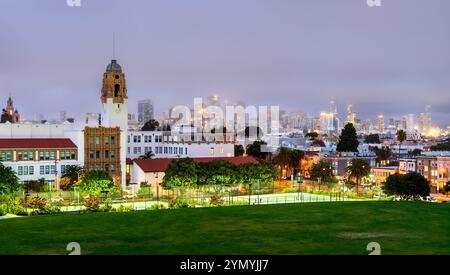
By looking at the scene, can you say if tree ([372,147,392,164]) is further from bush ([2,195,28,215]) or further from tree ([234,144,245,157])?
bush ([2,195,28,215])

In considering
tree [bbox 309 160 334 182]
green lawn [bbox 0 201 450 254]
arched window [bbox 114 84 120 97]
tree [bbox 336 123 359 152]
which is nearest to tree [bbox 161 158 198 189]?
green lawn [bbox 0 201 450 254]

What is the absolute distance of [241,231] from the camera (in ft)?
102

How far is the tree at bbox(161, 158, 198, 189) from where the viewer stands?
62.5 metres

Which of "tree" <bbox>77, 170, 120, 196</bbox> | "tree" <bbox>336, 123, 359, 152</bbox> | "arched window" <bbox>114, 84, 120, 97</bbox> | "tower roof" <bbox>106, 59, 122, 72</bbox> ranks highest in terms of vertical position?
"tower roof" <bbox>106, 59, 122, 72</bbox>

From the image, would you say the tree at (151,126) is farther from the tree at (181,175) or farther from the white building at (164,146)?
the tree at (181,175)

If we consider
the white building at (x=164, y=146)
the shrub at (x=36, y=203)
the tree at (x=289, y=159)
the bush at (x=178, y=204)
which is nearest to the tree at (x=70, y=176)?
the shrub at (x=36, y=203)

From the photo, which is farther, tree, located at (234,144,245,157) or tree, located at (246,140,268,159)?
tree, located at (234,144,245,157)

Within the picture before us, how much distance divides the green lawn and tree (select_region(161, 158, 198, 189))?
19.1 m

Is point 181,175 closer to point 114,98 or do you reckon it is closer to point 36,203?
point 36,203

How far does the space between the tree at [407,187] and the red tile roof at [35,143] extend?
40.2 meters

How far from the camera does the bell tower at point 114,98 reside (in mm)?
80375

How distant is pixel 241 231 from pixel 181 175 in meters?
32.0

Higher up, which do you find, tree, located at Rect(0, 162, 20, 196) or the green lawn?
tree, located at Rect(0, 162, 20, 196)
